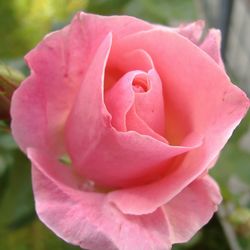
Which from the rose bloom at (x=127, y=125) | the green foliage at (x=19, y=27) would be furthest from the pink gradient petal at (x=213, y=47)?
the green foliage at (x=19, y=27)

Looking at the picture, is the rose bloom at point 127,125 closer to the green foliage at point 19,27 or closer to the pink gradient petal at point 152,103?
the pink gradient petal at point 152,103

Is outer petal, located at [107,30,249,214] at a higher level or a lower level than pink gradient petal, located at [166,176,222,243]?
higher

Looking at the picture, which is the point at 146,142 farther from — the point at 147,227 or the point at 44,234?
the point at 44,234

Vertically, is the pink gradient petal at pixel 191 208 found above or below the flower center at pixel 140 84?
below

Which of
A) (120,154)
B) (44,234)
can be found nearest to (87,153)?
(120,154)

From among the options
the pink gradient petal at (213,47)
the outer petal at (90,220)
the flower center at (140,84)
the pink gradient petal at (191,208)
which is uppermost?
the flower center at (140,84)

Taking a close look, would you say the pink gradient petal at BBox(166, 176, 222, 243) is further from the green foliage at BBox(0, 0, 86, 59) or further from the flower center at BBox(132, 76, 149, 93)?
the green foliage at BBox(0, 0, 86, 59)

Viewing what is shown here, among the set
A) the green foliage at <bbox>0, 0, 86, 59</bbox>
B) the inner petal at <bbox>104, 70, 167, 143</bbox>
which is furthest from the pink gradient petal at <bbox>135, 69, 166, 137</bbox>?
the green foliage at <bbox>0, 0, 86, 59</bbox>

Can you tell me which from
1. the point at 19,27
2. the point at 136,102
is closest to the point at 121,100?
the point at 136,102
